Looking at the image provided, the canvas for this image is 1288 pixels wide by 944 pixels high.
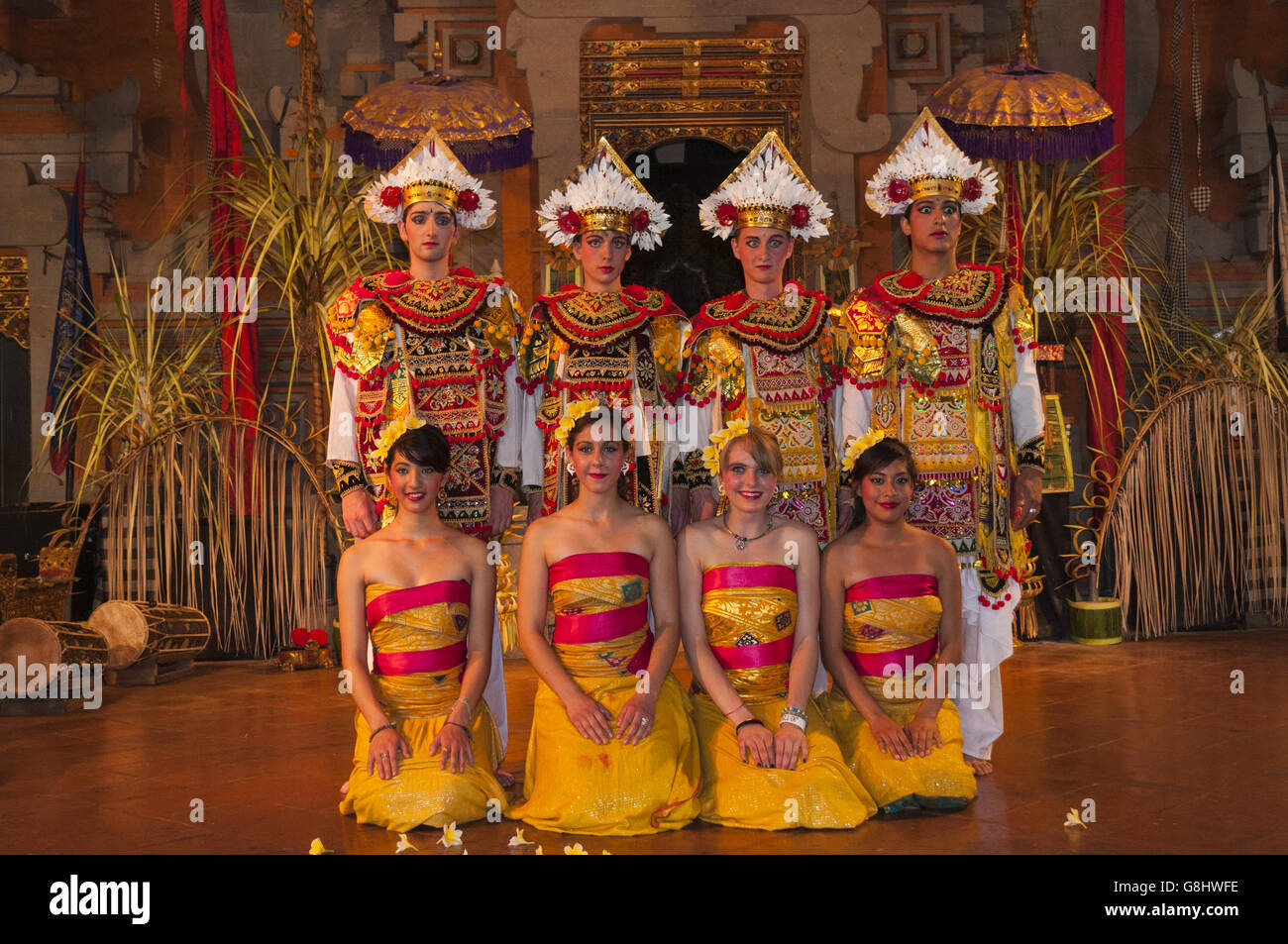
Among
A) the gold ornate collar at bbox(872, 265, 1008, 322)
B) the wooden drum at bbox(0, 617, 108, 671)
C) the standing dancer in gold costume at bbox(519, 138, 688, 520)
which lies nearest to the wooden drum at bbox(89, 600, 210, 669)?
the wooden drum at bbox(0, 617, 108, 671)

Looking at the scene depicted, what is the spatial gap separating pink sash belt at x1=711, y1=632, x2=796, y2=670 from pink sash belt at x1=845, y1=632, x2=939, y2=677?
0.20 meters

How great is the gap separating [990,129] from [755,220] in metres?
2.05

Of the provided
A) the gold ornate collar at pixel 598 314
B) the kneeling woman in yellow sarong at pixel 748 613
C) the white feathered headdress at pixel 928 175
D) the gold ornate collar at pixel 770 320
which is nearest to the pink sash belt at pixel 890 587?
the kneeling woman in yellow sarong at pixel 748 613

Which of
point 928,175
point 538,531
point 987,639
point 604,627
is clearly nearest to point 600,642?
point 604,627

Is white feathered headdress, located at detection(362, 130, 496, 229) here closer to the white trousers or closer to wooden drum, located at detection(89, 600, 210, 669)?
the white trousers

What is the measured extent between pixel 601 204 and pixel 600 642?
4.06 feet

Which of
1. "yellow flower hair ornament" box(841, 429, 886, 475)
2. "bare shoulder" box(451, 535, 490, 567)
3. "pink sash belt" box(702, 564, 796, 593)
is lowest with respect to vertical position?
"pink sash belt" box(702, 564, 796, 593)

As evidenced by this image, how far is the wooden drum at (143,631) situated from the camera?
5.11m

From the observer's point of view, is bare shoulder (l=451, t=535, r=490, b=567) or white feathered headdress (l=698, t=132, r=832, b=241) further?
white feathered headdress (l=698, t=132, r=832, b=241)

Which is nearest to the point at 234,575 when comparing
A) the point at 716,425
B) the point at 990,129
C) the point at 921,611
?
the point at 716,425

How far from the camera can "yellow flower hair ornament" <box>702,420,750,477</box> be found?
332cm

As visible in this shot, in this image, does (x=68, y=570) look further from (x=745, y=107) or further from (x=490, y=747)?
(x=745, y=107)

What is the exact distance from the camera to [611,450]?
10.8 ft

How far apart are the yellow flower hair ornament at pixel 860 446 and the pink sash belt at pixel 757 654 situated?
1.70 feet
